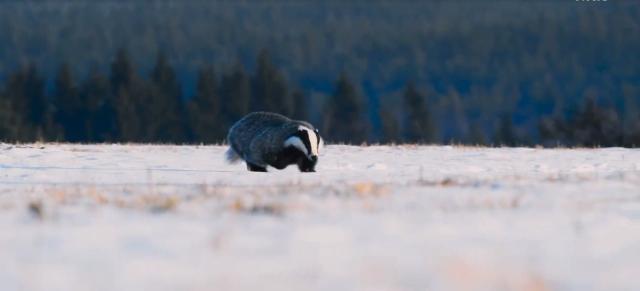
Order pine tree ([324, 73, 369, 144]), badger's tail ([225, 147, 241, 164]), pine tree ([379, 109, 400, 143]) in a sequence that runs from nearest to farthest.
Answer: badger's tail ([225, 147, 241, 164]), pine tree ([324, 73, 369, 144]), pine tree ([379, 109, 400, 143])

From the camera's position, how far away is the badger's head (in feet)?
55.9

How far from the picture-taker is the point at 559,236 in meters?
6.85

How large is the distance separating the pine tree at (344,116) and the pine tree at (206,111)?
9.38 meters

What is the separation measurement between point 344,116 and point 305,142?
249 ft

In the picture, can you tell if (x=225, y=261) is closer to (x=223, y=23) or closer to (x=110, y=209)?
(x=110, y=209)

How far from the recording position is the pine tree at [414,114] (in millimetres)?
94812

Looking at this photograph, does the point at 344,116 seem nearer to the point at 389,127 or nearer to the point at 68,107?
the point at 389,127

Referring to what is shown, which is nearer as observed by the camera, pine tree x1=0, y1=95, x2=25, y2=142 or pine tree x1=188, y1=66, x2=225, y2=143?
pine tree x1=0, y1=95, x2=25, y2=142

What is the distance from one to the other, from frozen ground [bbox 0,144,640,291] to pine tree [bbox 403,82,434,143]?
8520 cm

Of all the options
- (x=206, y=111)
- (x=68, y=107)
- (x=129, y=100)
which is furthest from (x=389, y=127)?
(x=68, y=107)

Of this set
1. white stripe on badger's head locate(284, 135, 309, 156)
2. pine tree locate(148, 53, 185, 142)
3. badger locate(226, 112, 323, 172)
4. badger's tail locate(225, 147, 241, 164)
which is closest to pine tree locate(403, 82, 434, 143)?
pine tree locate(148, 53, 185, 142)

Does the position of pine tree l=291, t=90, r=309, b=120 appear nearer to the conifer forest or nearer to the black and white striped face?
the conifer forest

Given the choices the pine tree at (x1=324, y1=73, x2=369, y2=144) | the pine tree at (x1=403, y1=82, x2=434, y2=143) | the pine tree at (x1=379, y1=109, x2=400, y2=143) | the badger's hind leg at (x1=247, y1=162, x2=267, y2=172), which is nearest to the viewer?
the badger's hind leg at (x1=247, y1=162, x2=267, y2=172)

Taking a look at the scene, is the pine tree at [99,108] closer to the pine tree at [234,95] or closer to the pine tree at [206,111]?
the pine tree at [206,111]
